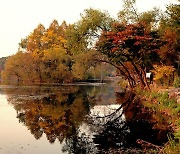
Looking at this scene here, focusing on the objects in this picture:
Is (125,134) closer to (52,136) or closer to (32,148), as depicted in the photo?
(52,136)

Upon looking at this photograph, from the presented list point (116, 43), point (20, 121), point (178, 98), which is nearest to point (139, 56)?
point (116, 43)

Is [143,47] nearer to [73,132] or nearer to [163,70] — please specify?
[163,70]

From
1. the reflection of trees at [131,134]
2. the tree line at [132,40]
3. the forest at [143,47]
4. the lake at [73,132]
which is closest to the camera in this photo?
the lake at [73,132]

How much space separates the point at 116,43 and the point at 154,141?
823 inches

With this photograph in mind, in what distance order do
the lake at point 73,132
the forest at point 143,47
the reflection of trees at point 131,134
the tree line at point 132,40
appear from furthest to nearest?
the tree line at point 132,40 < the forest at point 143,47 < the reflection of trees at point 131,134 < the lake at point 73,132

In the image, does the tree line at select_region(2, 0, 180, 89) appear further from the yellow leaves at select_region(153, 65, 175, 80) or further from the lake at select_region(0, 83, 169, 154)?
the lake at select_region(0, 83, 169, 154)

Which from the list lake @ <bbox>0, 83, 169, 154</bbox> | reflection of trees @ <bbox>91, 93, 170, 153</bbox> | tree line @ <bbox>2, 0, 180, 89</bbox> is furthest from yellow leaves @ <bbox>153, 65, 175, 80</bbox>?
reflection of trees @ <bbox>91, 93, 170, 153</bbox>

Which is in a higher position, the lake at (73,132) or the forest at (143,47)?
the forest at (143,47)

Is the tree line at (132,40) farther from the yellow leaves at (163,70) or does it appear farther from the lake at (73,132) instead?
the lake at (73,132)

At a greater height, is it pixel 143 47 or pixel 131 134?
pixel 143 47

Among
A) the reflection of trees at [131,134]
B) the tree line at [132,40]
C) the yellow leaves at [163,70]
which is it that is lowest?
the reflection of trees at [131,134]

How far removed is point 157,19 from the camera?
131 feet

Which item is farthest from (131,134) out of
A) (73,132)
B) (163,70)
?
(163,70)

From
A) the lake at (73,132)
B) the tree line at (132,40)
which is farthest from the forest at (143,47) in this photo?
the lake at (73,132)
